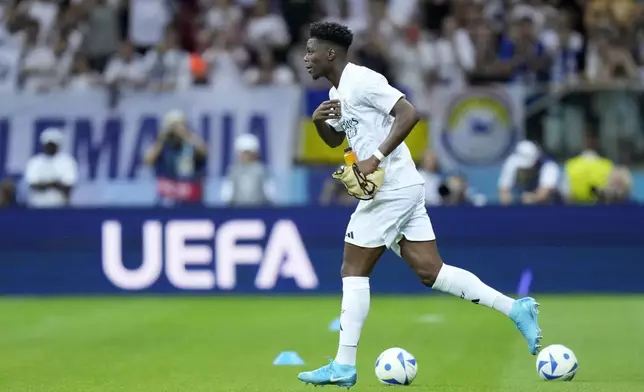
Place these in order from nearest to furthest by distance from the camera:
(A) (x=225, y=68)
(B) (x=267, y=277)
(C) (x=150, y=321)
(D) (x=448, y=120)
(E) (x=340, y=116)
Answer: (E) (x=340, y=116) < (C) (x=150, y=321) < (B) (x=267, y=277) < (D) (x=448, y=120) < (A) (x=225, y=68)

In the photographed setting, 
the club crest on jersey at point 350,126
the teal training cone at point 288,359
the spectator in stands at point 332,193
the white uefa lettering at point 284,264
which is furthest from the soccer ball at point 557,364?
the spectator in stands at point 332,193

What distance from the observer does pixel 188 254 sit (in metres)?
16.4

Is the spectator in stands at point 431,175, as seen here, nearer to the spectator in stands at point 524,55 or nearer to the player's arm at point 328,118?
the spectator in stands at point 524,55

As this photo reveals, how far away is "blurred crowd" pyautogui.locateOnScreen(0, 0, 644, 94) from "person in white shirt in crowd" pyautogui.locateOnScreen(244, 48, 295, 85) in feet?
0.07

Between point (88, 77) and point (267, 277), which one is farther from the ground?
point (88, 77)

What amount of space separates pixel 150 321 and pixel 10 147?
19.3ft

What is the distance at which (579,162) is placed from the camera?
16984 mm

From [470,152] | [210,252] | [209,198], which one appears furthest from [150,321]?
[470,152]

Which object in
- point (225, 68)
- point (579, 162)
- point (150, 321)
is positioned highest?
point (225, 68)

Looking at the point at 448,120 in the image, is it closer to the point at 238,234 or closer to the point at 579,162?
the point at 579,162

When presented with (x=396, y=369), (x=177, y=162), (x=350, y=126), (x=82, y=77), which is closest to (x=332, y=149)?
(x=177, y=162)

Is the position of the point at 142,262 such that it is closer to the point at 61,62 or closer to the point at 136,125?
the point at 136,125

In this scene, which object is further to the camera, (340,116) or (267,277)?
(267,277)

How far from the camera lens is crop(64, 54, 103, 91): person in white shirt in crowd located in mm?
18797
